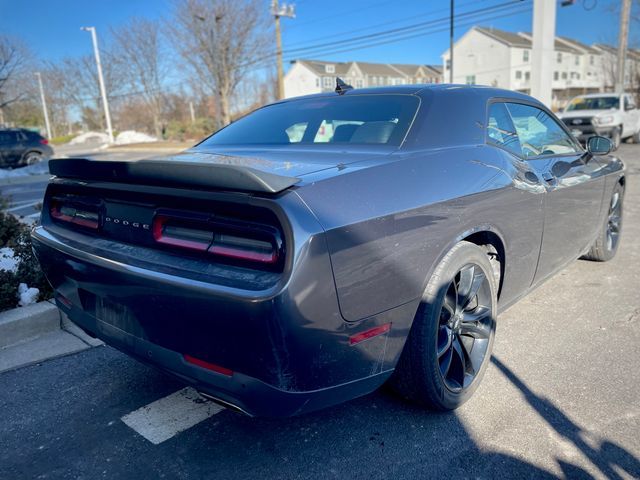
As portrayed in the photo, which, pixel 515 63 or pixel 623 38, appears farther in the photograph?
pixel 515 63

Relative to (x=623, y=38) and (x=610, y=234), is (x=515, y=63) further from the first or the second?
(x=610, y=234)

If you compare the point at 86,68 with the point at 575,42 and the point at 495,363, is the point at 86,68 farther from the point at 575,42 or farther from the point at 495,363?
the point at 575,42

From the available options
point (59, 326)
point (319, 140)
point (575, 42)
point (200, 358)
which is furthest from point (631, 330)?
point (575, 42)

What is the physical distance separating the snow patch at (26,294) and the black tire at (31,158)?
17.3 m

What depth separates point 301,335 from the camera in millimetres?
1602

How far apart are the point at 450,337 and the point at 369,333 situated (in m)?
0.73

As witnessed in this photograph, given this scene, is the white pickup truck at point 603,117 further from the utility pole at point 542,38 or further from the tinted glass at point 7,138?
the tinted glass at point 7,138

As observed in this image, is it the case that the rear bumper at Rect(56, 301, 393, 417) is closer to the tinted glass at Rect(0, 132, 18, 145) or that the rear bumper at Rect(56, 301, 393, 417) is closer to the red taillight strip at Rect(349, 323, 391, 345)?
the red taillight strip at Rect(349, 323, 391, 345)

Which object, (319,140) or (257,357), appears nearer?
(257,357)

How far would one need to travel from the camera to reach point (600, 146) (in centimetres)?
373

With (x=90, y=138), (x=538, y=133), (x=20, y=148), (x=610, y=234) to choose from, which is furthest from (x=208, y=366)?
(x=90, y=138)

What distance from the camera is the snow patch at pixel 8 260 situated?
4084 mm

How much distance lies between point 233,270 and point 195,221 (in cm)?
26

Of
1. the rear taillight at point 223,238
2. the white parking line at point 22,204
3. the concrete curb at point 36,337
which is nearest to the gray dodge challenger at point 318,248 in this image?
the rear taillight at point 223,238
